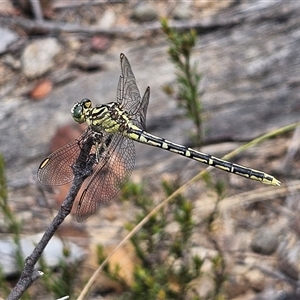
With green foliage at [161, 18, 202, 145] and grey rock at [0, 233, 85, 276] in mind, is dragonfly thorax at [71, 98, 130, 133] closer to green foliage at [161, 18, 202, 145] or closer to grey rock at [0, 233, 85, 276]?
green foliage at [161, 18, 202, 145]

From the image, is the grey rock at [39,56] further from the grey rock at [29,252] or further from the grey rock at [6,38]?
the grey rock at [29,252]

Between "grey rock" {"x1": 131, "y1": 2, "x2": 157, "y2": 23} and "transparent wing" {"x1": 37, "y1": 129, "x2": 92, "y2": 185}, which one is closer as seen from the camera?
"transparent wing" {"x1": 37, "y1": 129, "x2": 92, "y2": 185}

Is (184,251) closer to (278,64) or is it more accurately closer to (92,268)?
(92,268)

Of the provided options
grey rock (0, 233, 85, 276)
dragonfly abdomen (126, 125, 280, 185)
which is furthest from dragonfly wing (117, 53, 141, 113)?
grey rock (0, 233, 85, 276)

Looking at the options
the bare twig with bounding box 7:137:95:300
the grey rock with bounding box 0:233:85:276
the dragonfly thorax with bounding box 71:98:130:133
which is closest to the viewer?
the bare twig with bounding box 7:137:95:300

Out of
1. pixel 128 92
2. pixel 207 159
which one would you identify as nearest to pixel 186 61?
pixel 128 92
